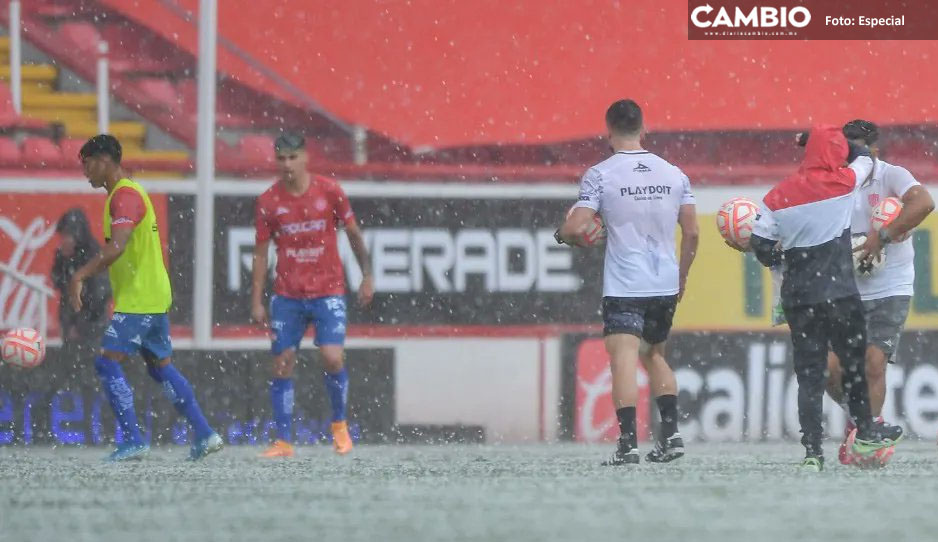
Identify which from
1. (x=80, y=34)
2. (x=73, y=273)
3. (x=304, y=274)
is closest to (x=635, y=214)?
(x=304, y=274)

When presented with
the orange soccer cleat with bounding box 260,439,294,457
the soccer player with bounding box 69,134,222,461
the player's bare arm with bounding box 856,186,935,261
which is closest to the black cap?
the soccer player with bounding box 69,134,222,461

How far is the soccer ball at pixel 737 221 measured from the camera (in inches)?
330

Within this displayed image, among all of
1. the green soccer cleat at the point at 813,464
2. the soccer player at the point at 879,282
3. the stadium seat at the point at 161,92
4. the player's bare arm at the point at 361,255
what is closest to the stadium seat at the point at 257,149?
the stadium seat at the point at 161,92

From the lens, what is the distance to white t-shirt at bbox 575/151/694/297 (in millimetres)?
8258

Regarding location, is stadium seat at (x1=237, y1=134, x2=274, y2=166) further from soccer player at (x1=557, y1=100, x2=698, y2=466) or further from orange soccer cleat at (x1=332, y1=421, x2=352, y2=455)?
soccer player at (x1=557, y1=100, x2=698, y2=466)

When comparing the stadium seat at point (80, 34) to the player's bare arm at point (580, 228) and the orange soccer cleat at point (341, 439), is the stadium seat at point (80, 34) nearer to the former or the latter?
the orange soccer cleat at point (341, 439)

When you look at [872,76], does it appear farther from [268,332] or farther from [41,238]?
[41,238]

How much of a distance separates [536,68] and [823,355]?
4.67m

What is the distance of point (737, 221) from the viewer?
840 centimetres

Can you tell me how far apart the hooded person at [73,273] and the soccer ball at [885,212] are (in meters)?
5.04

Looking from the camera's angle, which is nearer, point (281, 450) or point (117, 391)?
point (117, 391)

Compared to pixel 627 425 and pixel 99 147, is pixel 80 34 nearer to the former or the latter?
pixel 99 147

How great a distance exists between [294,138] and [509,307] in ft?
9.53

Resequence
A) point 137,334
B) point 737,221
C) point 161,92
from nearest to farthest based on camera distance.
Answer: point 737,221 → point 137,334 → point 161,92
